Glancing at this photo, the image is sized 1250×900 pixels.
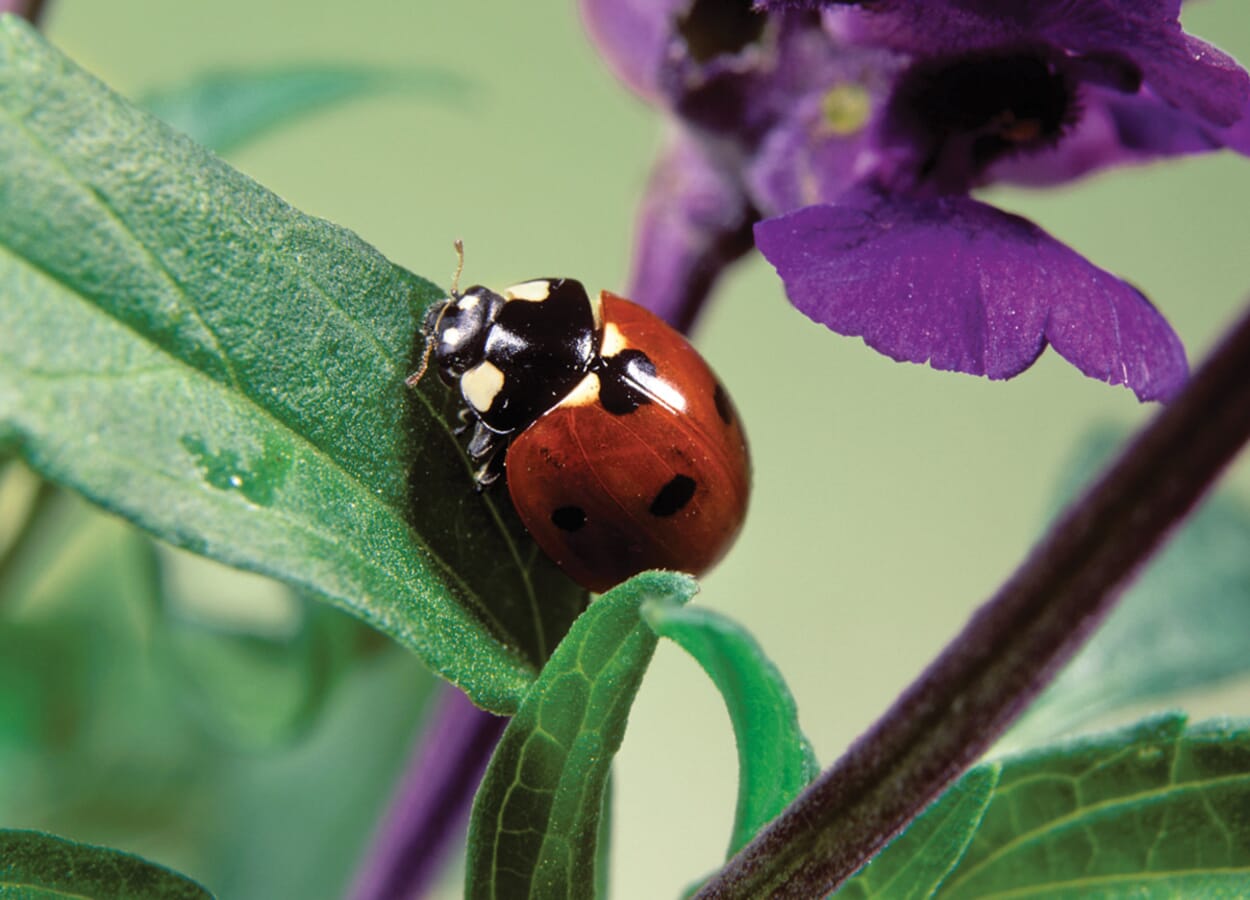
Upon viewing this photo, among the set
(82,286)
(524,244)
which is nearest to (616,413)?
(82,286)

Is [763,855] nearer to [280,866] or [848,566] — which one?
[280,866]

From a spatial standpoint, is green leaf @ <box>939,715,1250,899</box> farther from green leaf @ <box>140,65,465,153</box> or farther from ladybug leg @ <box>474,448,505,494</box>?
green leaf @ <box>140,65,465,153</box>

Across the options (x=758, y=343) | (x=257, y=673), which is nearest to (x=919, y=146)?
(x=257, y=673)

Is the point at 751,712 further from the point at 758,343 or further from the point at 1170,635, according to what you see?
the point at 758,343

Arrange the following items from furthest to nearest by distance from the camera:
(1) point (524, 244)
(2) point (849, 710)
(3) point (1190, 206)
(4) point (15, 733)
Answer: (3) point (1190, 206) → (1) point (524, 244) → (2) point (849, 710) → (4) point (15, 733)

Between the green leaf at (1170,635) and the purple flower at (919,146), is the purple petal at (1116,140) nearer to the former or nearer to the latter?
the purple flower at (919,146)

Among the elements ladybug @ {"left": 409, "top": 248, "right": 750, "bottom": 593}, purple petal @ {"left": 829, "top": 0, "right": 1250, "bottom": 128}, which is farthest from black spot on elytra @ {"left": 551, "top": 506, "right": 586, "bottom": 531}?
purple petal @ {"left": 829, "top": 0, "right": 1250, "bottom": 128}
